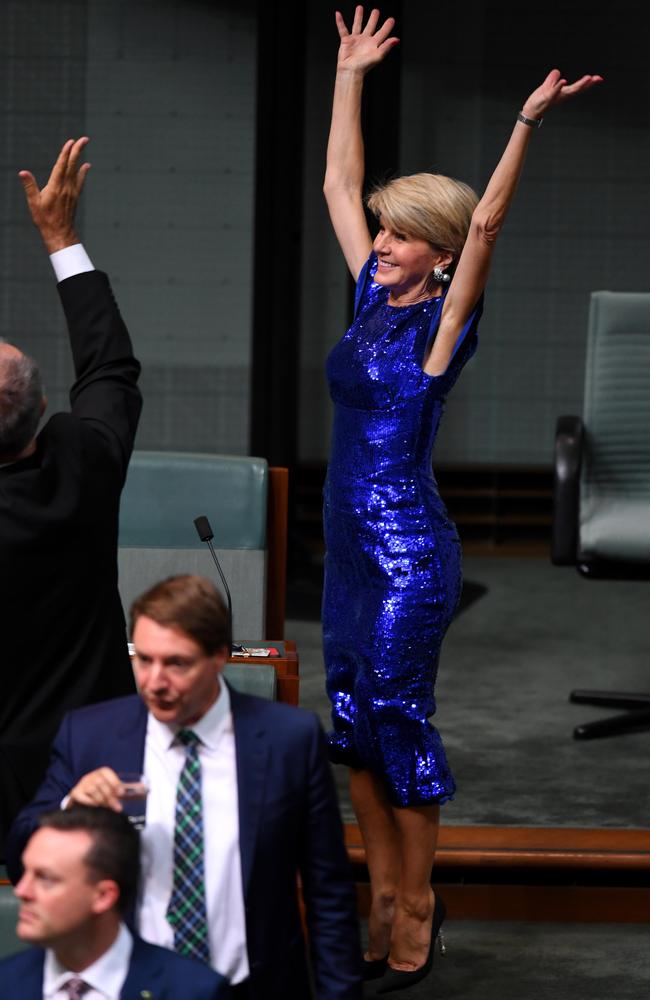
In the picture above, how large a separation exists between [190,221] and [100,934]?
5163 mm

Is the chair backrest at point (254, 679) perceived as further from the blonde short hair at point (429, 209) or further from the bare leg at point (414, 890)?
the blonde short hair at point (429, 209)

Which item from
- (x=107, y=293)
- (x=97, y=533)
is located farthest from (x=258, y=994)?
(x=107, y=293)

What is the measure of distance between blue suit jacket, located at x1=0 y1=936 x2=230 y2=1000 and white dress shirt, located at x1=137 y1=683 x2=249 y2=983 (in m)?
0.07

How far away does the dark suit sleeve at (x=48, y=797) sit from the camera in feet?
6.42

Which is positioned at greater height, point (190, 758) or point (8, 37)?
point (8, 37)

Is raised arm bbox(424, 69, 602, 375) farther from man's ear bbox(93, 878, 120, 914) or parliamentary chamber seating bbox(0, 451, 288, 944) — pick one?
parliamentary chamber seating bbox(0, 451, 288, 944)

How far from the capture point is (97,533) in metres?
2.23

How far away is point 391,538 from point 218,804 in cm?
91

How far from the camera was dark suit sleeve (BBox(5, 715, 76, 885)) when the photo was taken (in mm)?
1956

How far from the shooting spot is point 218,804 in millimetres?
1970

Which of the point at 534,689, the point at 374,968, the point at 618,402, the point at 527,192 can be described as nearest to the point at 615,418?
the point at 618,402

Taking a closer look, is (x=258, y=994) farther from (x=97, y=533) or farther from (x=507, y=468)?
(x=507, y=468)

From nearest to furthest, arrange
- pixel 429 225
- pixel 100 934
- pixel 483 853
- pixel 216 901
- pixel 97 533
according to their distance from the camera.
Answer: pixel 100 934 < pixel 216 901 < pixel 97 533 < pixel 429 225 < pixel 483 853

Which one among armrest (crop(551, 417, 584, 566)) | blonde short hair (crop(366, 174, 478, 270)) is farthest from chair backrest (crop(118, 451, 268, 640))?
blonde short hair (crop(366, 174, 478, 270))
